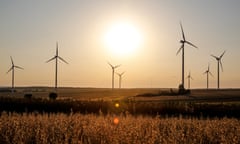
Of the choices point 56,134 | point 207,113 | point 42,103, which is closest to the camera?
point 56,134

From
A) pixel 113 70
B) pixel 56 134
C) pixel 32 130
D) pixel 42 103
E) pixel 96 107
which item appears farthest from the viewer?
pixel 113 70

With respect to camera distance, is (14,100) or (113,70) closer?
(14,100)

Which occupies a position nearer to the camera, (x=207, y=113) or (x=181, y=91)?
(x=207, y=113)

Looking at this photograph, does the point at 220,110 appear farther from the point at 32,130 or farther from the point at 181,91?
the point at 181,91

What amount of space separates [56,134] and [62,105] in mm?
41750

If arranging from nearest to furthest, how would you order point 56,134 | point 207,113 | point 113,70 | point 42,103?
point 56,134
point 207,113
point 42,103
point 113,70

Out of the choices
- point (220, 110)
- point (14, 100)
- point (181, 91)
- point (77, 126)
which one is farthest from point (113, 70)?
point (77, 126)

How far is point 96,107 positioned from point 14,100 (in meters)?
12.0

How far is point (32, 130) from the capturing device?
61.9ft

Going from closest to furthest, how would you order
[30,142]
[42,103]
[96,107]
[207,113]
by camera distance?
1. [30,142]
2. [207,113]
3. [96,107]
4. [42,103]

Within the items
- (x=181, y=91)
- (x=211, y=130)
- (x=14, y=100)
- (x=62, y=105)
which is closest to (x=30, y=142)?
(x=211, y=130)

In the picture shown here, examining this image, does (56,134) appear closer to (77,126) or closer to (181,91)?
(77,126)

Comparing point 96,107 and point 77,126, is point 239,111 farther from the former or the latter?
point 77,126

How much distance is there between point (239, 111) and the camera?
51.9 meters
